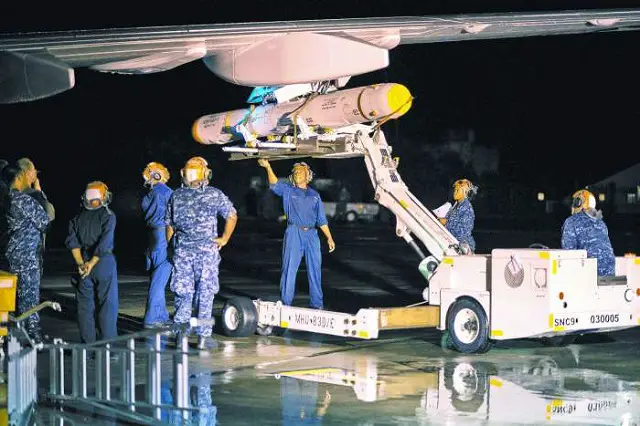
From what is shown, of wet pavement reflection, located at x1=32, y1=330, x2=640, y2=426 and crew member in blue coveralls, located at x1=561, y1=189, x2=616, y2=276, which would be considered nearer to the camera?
wet pavement reflection, located at x1=32, y1=330, x2=640, y2=426

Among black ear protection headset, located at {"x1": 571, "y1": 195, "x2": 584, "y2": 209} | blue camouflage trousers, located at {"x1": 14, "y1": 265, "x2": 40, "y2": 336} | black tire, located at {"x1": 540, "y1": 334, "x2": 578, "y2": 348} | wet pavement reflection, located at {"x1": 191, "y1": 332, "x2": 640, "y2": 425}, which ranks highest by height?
black ear protection headset, located at {"x1": 571, "y1": 195, "x2": 584, "y2": 209}

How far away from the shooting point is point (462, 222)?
45.5ft

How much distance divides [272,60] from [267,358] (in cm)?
329

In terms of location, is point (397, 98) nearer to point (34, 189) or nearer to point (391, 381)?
point (391, 381)

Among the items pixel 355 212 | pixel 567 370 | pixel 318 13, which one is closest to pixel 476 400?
pixel 567 370

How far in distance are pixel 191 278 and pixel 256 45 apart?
2.81 meters

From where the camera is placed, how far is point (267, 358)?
1210 cm

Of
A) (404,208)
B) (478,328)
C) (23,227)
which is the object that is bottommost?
(478,328)

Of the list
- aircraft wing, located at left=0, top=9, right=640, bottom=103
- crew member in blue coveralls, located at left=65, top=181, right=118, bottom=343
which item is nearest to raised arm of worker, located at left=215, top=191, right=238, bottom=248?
crew member in blue coveralls, located at left=65, top=181, right=118, bottom=343

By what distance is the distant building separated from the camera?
80.7 m

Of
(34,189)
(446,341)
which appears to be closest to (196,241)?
(34,189)

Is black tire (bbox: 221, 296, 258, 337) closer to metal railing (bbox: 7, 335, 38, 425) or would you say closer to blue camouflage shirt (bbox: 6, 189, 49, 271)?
blue camouflage shirt (bbox: 6, 189, 49, 271)

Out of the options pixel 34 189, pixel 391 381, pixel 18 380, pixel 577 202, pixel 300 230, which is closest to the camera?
pixel 18 380

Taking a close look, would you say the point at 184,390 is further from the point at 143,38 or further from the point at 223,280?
the point at 223,280
